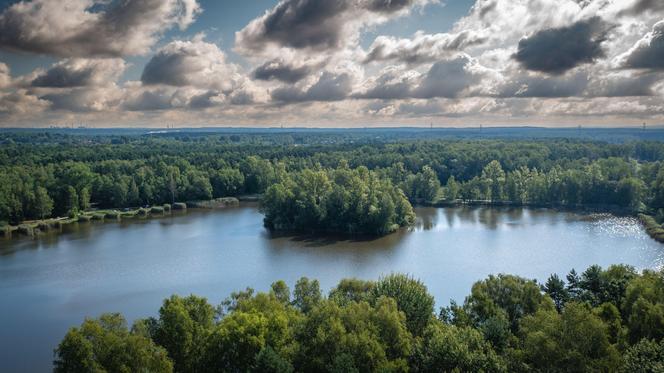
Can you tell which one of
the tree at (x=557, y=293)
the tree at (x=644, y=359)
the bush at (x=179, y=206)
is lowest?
the bush at (x=179, y=206)

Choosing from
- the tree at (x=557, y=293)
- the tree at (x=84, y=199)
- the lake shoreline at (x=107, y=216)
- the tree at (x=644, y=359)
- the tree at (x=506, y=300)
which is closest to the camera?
the tree at (x=644, y=359)

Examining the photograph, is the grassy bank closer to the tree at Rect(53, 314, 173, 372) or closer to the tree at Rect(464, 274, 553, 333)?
the tree at Rect(53, 314, 173, 372)

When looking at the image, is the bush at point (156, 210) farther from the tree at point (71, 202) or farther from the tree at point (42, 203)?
the tree at point (42, 203)

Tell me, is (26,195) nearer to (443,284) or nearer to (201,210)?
(201,210)

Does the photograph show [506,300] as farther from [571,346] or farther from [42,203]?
[42,203]

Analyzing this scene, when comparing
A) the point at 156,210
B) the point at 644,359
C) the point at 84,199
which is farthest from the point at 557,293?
the point at 84,199

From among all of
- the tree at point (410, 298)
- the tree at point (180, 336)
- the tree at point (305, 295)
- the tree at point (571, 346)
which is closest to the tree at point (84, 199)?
the tree at point (305, 295)

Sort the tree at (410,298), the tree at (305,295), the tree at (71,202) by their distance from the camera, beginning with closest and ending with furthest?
1. the tree at (410,298)
2. the tree at (305,295)
3. the tree at (71,202)
